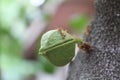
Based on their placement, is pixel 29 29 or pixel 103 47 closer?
pixel 103 47

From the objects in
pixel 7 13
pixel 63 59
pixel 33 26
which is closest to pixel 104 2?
pixel 63 59

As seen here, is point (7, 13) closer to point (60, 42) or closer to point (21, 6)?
point (21, 6)

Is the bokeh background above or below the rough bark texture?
below

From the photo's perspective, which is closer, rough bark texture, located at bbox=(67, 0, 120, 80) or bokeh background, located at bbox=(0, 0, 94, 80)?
rough bark texture, located at bbox=(67, 0, 120, 80)

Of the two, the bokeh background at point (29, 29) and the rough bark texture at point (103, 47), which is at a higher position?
the rough bark texture at point (103, 47)

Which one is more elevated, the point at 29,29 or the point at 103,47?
the point at 103,47
